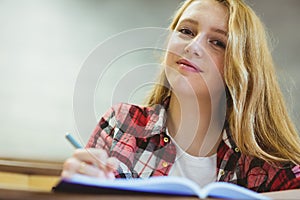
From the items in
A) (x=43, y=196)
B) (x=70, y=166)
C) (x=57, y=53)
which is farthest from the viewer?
(x=57, y=53)

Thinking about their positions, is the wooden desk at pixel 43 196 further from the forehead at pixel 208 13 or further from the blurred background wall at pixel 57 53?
the blurred background wall at pixel 57 53

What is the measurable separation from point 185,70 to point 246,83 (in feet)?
0.58

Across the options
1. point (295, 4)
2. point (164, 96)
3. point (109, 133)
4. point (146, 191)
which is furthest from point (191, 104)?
point (295, 4)

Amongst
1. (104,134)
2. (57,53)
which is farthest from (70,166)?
(57,53)

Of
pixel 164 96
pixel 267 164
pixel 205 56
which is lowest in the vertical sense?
pixel 267 164

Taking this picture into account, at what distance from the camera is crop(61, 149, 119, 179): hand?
26.5 inches

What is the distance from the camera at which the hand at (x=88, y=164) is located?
2.21 ft

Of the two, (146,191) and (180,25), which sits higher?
(180,25)

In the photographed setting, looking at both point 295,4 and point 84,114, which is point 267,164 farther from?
point 295,4

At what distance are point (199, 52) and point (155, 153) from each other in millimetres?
252

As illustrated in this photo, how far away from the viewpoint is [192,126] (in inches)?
47.3

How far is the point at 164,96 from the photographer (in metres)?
1.26

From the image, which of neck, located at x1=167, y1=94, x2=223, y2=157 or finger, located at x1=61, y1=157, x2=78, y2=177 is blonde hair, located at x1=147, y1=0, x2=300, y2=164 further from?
finger, located at x1=61, y1=157, x2=78, y2=177

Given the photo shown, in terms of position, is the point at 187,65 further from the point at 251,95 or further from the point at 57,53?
the point at 57,53
